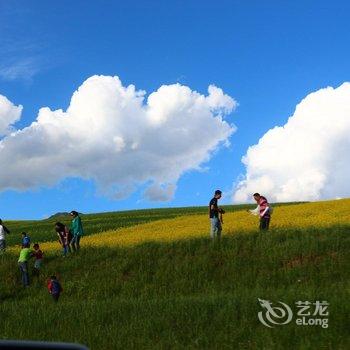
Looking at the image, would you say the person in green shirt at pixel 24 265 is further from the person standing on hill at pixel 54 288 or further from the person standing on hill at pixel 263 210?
the person standing on hill at pixel 263 210

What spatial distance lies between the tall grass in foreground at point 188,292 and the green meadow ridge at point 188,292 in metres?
0.04

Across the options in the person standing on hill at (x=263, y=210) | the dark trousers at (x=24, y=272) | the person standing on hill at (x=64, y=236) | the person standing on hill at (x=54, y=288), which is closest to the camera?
the person standing on hill at (x=54, y=288)

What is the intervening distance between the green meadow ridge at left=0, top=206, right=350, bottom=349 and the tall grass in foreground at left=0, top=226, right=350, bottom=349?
0.04m

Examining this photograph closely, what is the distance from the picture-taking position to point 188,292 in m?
21.2

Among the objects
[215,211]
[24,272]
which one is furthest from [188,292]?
[24,272]

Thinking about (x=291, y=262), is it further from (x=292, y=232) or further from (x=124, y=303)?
(x=124, y=303)

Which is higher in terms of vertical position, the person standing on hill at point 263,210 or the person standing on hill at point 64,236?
the person standing on hill at point 263,210

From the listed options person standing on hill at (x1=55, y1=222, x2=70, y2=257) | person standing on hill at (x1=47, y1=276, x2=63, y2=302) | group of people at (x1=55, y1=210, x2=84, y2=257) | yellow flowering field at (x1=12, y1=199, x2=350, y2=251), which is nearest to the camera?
person standing on hill at (x1=47, y1=276, x2=63, y2=302)

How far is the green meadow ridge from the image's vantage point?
1222cm

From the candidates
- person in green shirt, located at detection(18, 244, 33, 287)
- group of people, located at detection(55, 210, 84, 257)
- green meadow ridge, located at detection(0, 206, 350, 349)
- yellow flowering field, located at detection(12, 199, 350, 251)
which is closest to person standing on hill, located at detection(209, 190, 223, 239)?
green meadow ridge, located at detection(0, 206, 350, 349)

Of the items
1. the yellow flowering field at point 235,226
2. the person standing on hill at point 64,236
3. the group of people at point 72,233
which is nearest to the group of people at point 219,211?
the yellow flowering field at point 235,226

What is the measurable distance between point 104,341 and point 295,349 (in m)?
4.39

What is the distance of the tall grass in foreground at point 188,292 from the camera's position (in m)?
12.3

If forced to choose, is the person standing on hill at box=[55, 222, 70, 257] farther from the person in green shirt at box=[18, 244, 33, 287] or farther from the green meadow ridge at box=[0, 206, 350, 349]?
the person in green shirt at box=[18, 244, 33, 287]
